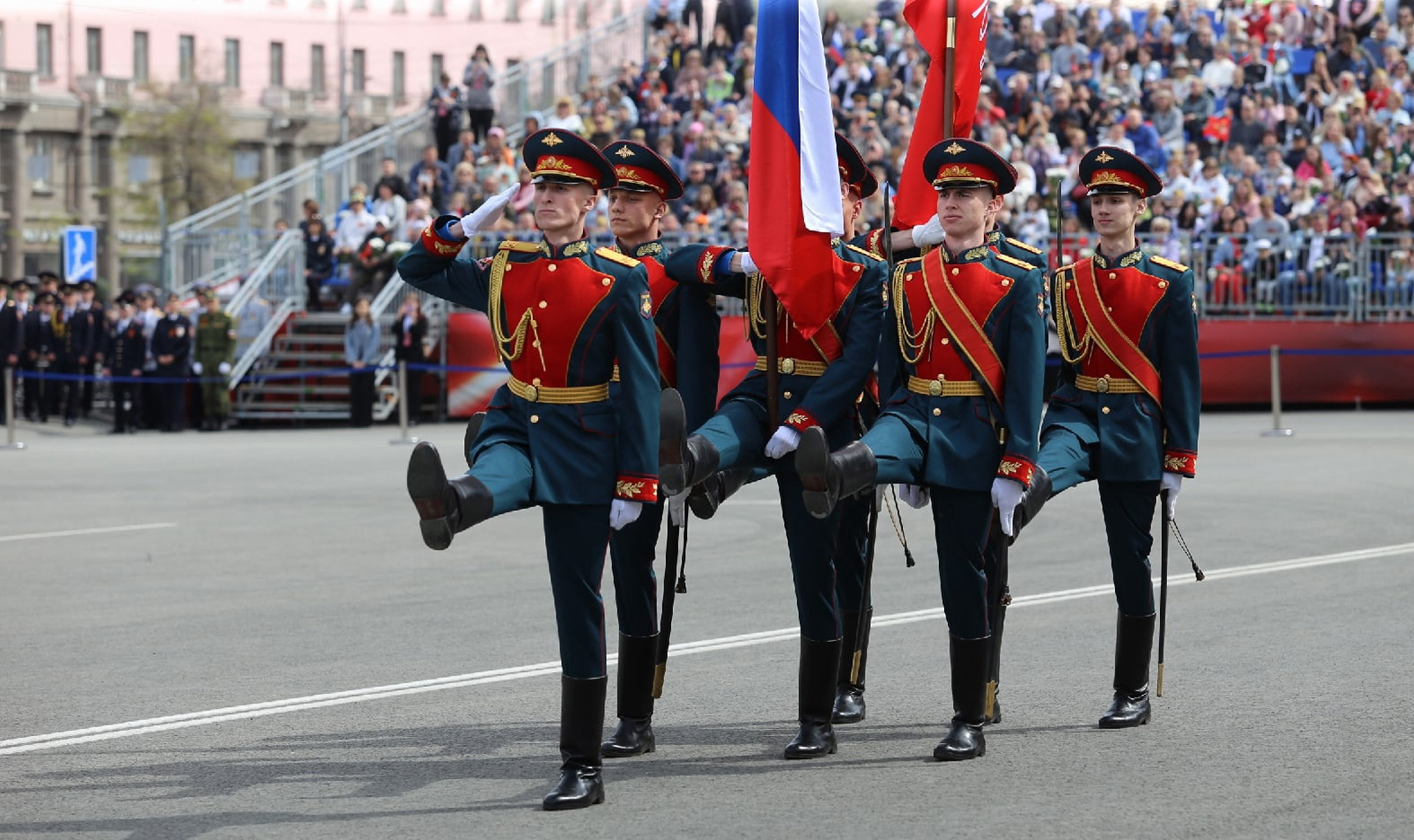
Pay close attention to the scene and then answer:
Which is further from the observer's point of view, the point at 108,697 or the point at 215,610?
the point at 215,610

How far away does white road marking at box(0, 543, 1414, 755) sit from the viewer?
732cm

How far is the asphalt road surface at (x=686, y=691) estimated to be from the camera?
6137mm

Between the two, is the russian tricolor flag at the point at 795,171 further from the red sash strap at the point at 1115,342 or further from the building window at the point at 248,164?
the building window at the point at 248,164

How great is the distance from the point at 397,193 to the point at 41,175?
4938cm

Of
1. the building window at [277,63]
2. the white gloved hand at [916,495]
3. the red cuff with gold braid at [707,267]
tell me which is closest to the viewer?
the red cuff with gold braid at [707,267]

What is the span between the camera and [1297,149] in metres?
25.4

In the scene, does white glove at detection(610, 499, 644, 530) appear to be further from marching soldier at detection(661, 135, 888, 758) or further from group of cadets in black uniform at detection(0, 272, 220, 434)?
group of cadets in black uniform at detection(0, 272, 220, 434)

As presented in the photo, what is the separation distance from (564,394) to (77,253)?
94.6ft

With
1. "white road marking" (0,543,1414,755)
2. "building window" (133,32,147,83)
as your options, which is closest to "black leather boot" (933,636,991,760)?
"white road marking" (0,543,1414,755)

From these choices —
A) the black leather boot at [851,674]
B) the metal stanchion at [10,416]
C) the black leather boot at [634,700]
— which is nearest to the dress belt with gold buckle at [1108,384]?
the black leather boot at [851,674]

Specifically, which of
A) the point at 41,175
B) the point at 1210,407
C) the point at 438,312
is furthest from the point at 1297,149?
the point at 41,175

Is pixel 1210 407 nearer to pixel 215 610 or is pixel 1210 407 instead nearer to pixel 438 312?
pixel 438 312

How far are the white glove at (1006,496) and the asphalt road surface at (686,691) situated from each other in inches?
33.0

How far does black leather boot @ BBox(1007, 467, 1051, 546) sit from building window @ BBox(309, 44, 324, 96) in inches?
2925
